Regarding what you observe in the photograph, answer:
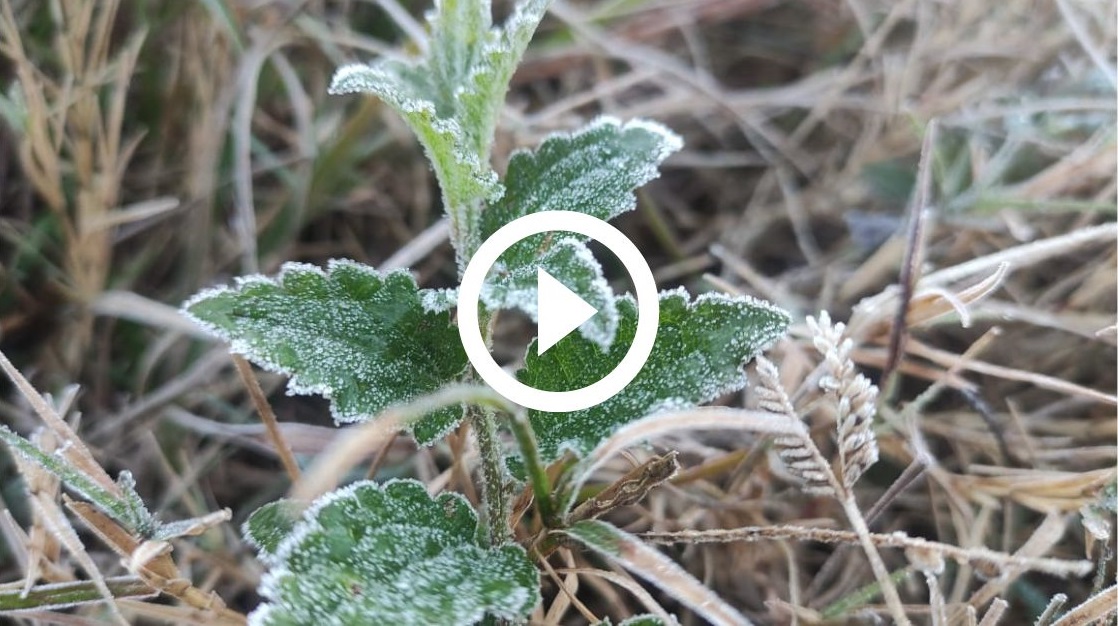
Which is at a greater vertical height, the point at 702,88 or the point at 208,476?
the point at 702,88

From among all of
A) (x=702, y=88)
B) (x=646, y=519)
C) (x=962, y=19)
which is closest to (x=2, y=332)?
(x=646, y=519)

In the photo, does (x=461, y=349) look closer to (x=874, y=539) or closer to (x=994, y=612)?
(x=874, y=539)

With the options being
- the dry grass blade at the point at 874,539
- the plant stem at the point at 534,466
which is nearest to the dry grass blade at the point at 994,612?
the dry grass blade at the point at 874,539

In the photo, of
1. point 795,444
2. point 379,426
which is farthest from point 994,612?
point 379,426

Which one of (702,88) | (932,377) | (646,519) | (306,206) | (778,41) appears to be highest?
(778,41)

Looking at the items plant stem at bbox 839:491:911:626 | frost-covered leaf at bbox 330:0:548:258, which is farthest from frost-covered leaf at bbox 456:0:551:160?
plant stem at bbox 839:491:911:626

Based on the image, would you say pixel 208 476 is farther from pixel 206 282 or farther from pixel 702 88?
pixel 702 88
